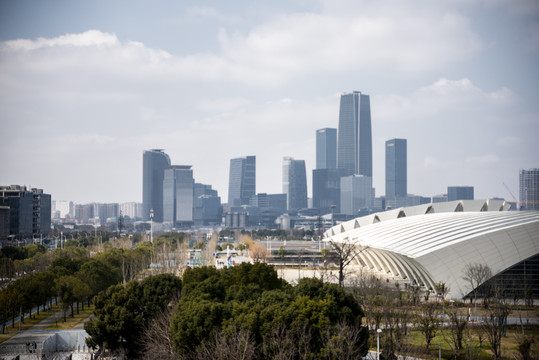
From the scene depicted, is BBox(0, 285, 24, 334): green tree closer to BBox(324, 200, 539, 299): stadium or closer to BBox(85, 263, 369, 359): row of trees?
BBox(85, 263, 369, 359): row of trees

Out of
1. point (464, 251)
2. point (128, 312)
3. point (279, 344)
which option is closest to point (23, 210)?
point (128, 312)

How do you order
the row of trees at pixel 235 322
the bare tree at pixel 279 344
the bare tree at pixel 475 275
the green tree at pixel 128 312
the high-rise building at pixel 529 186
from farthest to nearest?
1. the high-rise building at pixel 529 186
2. the bare tree at pixel 475 275
3. the green tree at pixel 128 312
4. the row of trees at pixel 235 322
5. the bare tree at pixel 279 344

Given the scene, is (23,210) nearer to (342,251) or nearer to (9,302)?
(9,302)

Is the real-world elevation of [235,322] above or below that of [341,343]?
above

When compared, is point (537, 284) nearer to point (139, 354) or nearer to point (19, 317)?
point (139, 354)

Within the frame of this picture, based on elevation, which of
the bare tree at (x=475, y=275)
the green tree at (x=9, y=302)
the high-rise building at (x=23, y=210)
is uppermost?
the high-rise building at (x=23, y=210)

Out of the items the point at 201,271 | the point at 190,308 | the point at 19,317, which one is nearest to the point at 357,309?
the point at 190,308

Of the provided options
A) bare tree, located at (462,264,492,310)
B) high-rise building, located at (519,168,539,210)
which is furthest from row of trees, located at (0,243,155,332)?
high-rise building, located at (519,168,539,210)

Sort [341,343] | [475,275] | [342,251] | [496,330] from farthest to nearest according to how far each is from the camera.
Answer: [342,251], [475,275], [496,330], [341,343]

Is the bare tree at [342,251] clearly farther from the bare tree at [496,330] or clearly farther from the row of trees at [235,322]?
the bare tree at [496,330]

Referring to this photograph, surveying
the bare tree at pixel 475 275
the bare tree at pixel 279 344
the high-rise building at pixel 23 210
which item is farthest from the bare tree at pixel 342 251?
the high-rise building at pixel 23 210
